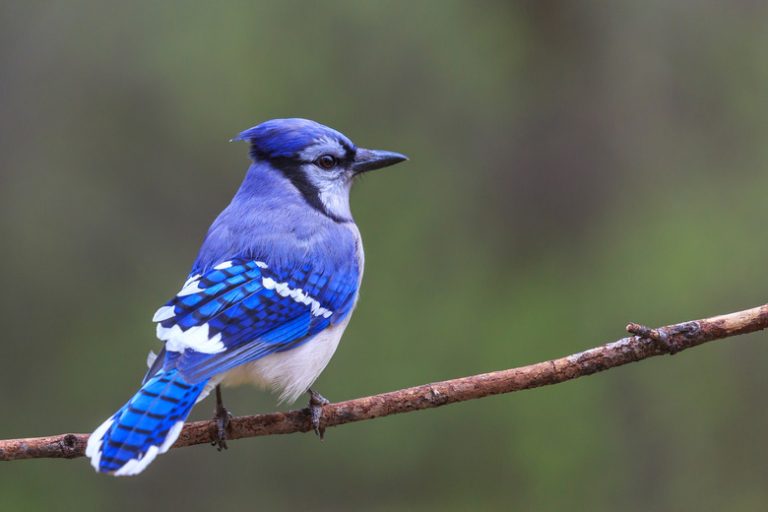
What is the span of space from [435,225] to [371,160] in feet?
5.48

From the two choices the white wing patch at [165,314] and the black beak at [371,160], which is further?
the black beak at [371,160]

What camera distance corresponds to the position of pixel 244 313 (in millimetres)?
2707

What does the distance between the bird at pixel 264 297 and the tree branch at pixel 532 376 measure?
174 millimetres

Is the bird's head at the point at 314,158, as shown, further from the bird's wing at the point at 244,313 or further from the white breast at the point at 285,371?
the white breast at the point at 285,371

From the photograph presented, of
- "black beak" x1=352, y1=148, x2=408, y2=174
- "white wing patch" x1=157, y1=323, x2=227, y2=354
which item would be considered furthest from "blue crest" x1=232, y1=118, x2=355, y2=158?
"white wing patch" x1=157, y1=323, x2=227, y2=354

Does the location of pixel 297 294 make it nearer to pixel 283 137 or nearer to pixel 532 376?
pixel 283 137

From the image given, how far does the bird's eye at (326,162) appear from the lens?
3285mm

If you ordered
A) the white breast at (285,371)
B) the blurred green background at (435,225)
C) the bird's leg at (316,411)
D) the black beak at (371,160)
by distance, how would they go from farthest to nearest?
the blurred green background at (435,225) < the black beak at (371,160) < the white breast at (285,371) < the bird's leg at (316,411)

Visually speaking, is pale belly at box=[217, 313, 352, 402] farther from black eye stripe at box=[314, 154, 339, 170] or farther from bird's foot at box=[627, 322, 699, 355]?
bird's foot at box=[627, 322, 699, 355]

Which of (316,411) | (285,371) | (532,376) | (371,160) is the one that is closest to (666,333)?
(532,376)

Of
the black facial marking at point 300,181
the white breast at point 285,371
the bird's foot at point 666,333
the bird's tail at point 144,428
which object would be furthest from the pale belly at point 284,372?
the bird's foot at point 666,333

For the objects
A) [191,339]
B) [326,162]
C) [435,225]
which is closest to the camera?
[191,339]

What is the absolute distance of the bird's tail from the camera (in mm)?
2143

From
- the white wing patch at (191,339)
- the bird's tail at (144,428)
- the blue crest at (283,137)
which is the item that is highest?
the blue crest at (283,137)
